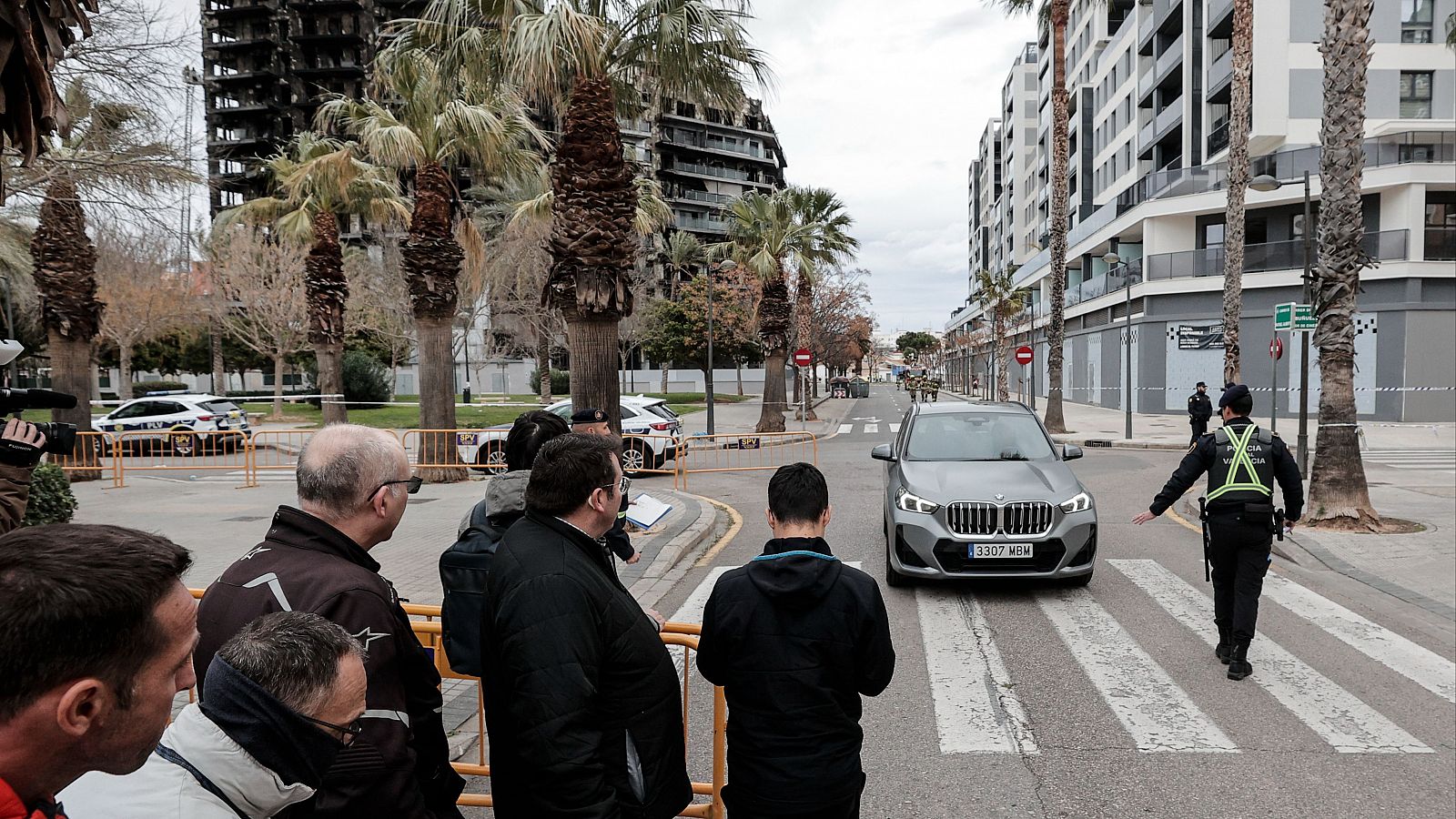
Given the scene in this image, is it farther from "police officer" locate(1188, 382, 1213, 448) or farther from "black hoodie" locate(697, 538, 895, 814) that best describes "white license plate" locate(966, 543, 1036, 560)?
"police officer" locate(1188, 382, 1213, 448)

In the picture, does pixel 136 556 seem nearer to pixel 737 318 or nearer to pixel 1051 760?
pixel 1051 760

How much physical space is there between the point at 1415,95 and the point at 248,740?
→ 1664 inches

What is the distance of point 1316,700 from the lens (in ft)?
16.7

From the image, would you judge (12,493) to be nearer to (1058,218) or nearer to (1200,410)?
(1200,410)

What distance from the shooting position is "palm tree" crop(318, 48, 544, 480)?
48.4 feet

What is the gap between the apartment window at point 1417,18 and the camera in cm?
3116

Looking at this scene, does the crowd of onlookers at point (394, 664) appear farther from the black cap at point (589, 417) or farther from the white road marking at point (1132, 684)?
the white road marking at point (1132, 684)

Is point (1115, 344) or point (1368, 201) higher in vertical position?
point (1368, 201)

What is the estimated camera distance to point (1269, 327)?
32344mm

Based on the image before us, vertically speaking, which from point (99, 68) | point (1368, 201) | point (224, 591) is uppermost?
point (1368, 201)

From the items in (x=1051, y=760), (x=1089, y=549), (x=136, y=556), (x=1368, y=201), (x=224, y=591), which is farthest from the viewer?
(x=1368, y=201)

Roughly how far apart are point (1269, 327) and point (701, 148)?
6022 cm

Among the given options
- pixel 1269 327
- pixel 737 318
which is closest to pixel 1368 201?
pixel 1269 327

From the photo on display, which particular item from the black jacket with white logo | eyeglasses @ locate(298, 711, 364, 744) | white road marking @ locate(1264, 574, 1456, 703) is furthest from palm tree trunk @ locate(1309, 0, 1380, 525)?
eyeglasses @ locate(298, 711, 364, 744)
